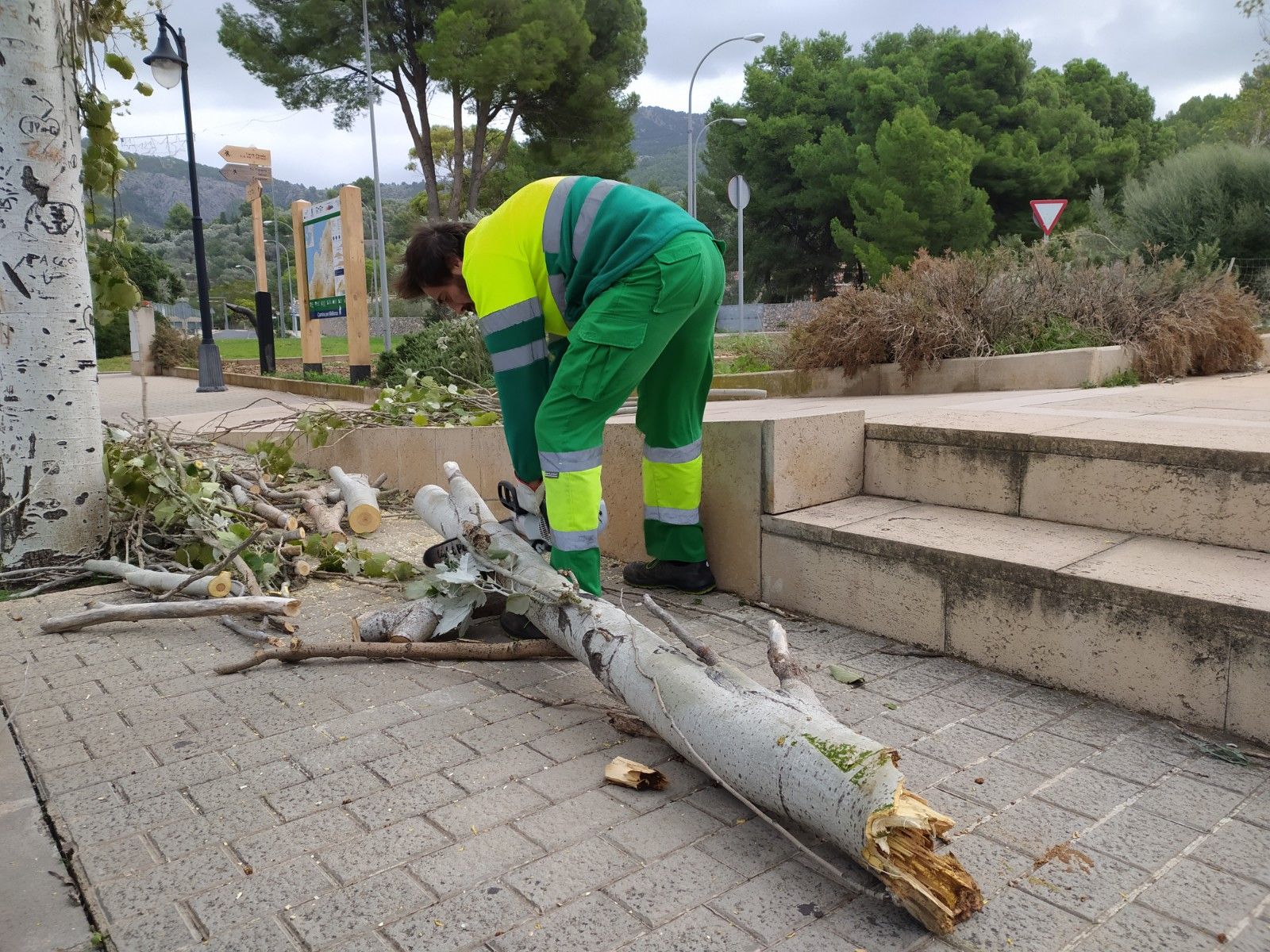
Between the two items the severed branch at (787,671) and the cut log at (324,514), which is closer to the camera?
the severed branch at (787,671)

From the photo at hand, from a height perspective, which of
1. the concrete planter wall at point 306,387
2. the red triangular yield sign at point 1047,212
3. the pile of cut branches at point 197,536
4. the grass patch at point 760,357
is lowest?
the pile of cut branches at point 197,536

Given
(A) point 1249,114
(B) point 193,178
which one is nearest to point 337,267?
(B) point 193,178

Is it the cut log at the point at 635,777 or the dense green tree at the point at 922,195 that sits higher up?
the dense green tree at the point at 922,195

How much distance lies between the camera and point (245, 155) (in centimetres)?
1942

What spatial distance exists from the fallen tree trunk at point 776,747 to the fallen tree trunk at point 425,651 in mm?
117

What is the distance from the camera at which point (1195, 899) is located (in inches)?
70.4

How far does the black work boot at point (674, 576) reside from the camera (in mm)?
3912

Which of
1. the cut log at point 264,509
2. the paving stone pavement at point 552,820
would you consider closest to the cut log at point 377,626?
the paving stone pavement at point 552,820

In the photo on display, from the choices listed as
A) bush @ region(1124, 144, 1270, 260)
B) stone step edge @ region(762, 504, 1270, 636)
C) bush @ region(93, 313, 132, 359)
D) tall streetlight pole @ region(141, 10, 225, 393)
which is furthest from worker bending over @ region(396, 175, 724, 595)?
bush @ region(93, 313, 132, 359)

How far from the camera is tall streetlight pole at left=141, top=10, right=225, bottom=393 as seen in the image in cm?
1478

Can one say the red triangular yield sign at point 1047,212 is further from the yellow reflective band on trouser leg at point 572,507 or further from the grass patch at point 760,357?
the yellow reflective band on trouser leg at point 572,507

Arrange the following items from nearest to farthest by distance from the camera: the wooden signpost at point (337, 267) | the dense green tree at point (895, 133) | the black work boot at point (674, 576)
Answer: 1. the black work boot at point (674, 576)
2. the wooden signpost at point (337, 267)
3. the dense green tree at point (895, 133)

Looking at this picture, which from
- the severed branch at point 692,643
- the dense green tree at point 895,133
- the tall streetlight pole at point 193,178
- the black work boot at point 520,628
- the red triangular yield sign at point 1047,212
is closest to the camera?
the severed branch at point 692,643

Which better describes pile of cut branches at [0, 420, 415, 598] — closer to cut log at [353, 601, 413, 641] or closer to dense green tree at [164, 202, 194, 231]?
cut log at [353, 601, 413, 641]
